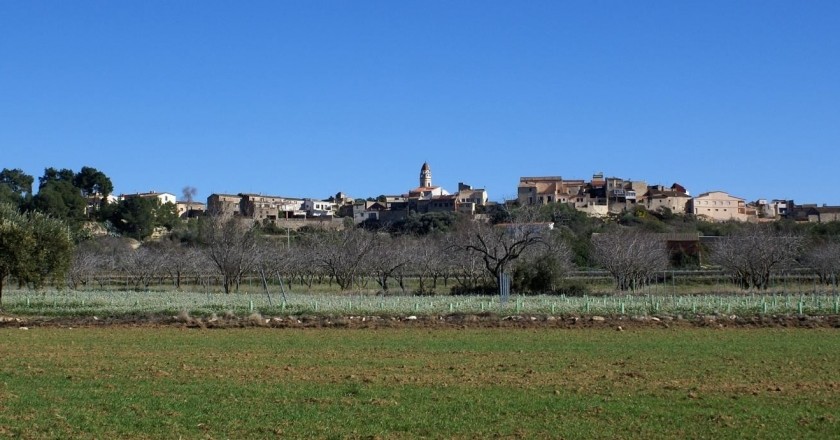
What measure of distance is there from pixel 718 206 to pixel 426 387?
164791mm

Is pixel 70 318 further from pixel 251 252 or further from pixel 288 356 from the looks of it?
pixel 251 252

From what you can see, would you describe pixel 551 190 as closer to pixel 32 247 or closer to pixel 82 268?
pixel 82 268

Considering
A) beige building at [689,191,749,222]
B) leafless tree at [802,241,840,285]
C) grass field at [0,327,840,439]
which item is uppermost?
beige building at [689,191,749,222]

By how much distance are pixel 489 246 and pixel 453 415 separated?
48470mm

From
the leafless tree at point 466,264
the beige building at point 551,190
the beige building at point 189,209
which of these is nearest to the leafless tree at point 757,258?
the leafless tree at point 466,264

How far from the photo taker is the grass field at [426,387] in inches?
509

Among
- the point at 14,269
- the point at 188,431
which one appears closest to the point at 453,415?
the point at 188,431

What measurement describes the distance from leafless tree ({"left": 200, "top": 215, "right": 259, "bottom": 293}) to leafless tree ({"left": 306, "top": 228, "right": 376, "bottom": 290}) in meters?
5.47

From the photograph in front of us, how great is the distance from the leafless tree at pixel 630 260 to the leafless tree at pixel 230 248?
25304 mm

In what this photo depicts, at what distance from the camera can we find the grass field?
12.9m

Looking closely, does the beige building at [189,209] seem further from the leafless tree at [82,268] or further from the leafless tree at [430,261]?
the leafless tree at [430,261]

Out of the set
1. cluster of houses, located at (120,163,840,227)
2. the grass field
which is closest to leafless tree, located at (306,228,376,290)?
the grass field

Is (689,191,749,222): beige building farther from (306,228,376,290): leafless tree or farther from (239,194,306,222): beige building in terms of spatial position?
(306,228,376,290): leafless tree

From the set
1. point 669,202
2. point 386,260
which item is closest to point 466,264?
point 386,260
